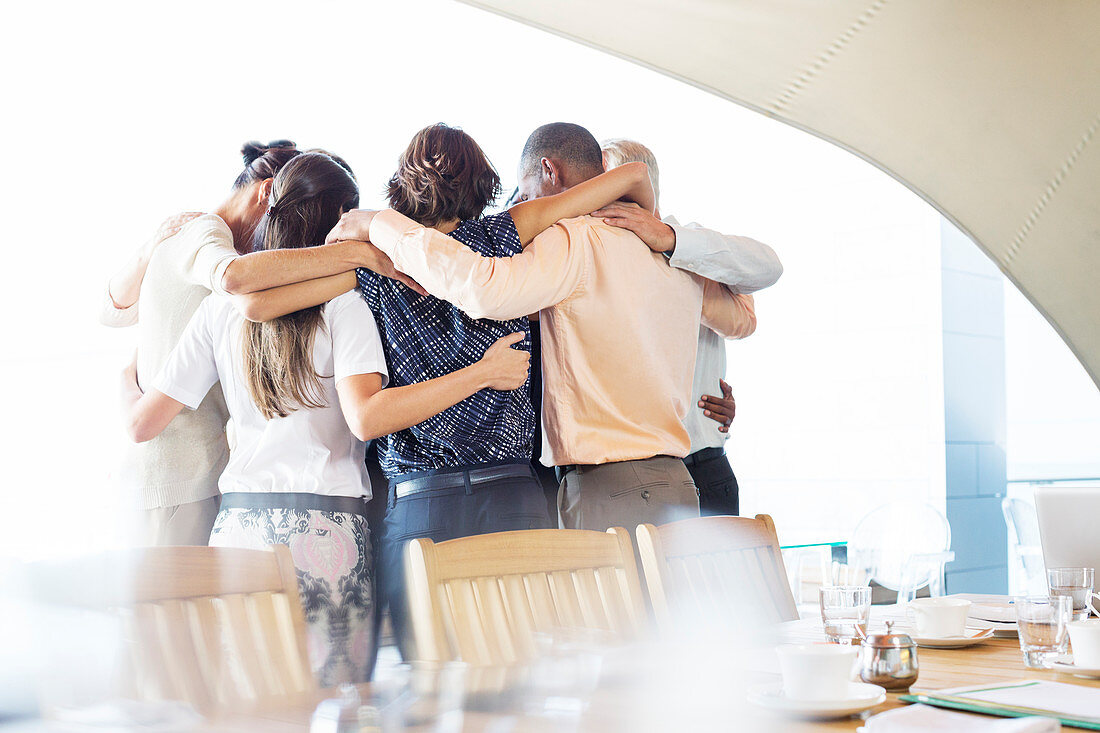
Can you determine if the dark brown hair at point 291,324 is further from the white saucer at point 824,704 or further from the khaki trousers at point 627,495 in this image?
the white saucer at point 824,704

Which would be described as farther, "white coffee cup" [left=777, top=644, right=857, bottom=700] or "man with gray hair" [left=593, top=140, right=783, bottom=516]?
"man with gray hair" [left=593, top=140, right=783, bottom=516]

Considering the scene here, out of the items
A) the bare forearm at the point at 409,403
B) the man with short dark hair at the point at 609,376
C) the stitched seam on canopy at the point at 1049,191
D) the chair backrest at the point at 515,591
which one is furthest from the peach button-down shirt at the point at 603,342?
the stitched seam on canopy at the point at 1049,191

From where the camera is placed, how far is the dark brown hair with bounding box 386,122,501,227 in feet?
3.88

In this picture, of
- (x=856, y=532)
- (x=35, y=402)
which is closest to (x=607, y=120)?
(x=856, y=532)

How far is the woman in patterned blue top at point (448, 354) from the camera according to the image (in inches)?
43.6

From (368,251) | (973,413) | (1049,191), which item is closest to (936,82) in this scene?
(1049,191)

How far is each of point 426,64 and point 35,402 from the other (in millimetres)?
1728

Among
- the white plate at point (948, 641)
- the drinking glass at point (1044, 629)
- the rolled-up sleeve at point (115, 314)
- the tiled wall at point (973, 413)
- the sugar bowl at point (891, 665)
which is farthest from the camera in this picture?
the tiled wall at point (973, 413)

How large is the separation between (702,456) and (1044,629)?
84 cm

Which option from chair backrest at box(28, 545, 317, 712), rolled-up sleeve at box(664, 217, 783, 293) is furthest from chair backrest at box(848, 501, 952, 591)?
chair backrest at box(28, 545, 317, 712)

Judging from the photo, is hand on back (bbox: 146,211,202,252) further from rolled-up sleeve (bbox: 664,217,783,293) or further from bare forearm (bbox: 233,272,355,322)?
rolled-up sleeve (bbox: 664,217,783,293)

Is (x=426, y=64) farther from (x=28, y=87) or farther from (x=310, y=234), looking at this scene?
(x=310, y=234)

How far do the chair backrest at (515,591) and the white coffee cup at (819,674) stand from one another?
0.33 m

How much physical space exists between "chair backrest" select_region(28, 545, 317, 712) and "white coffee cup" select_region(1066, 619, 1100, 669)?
579 millimetres
